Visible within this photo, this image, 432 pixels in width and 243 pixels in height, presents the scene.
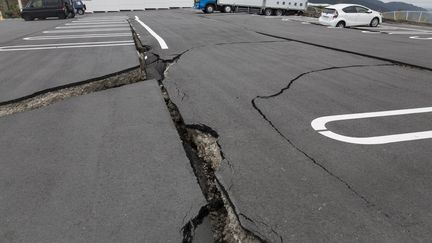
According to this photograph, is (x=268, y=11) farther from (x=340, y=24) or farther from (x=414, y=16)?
(x=340, y=24)

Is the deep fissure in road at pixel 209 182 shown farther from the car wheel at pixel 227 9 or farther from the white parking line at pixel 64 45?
the car wheel at pixel 227 9

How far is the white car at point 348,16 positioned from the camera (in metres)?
18.3

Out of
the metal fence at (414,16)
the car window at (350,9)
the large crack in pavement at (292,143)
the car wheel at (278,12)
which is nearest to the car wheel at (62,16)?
the car wheel at (278,12)

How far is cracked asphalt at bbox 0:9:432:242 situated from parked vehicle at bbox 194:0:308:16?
25.2 m

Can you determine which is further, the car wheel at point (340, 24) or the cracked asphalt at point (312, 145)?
the car wheel at point (340, 24)

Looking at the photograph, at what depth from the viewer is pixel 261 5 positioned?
99.4 feet

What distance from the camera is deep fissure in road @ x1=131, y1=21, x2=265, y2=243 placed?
244cm

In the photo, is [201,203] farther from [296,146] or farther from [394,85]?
[394,85]

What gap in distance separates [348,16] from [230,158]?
58.6 ft

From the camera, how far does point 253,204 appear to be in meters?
2.69

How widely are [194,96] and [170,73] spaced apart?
71.8 inches

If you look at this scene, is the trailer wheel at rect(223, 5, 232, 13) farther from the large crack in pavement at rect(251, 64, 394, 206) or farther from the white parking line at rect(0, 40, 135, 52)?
the large crack in pavement at rect(251, 64, 394, 206)

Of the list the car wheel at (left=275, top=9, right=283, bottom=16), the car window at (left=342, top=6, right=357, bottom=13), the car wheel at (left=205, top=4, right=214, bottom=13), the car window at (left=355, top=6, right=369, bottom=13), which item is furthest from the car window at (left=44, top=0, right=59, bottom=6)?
the car window at (left=355, top=6, right=369, bottom=13)

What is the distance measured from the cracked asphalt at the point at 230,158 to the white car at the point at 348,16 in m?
12.3
